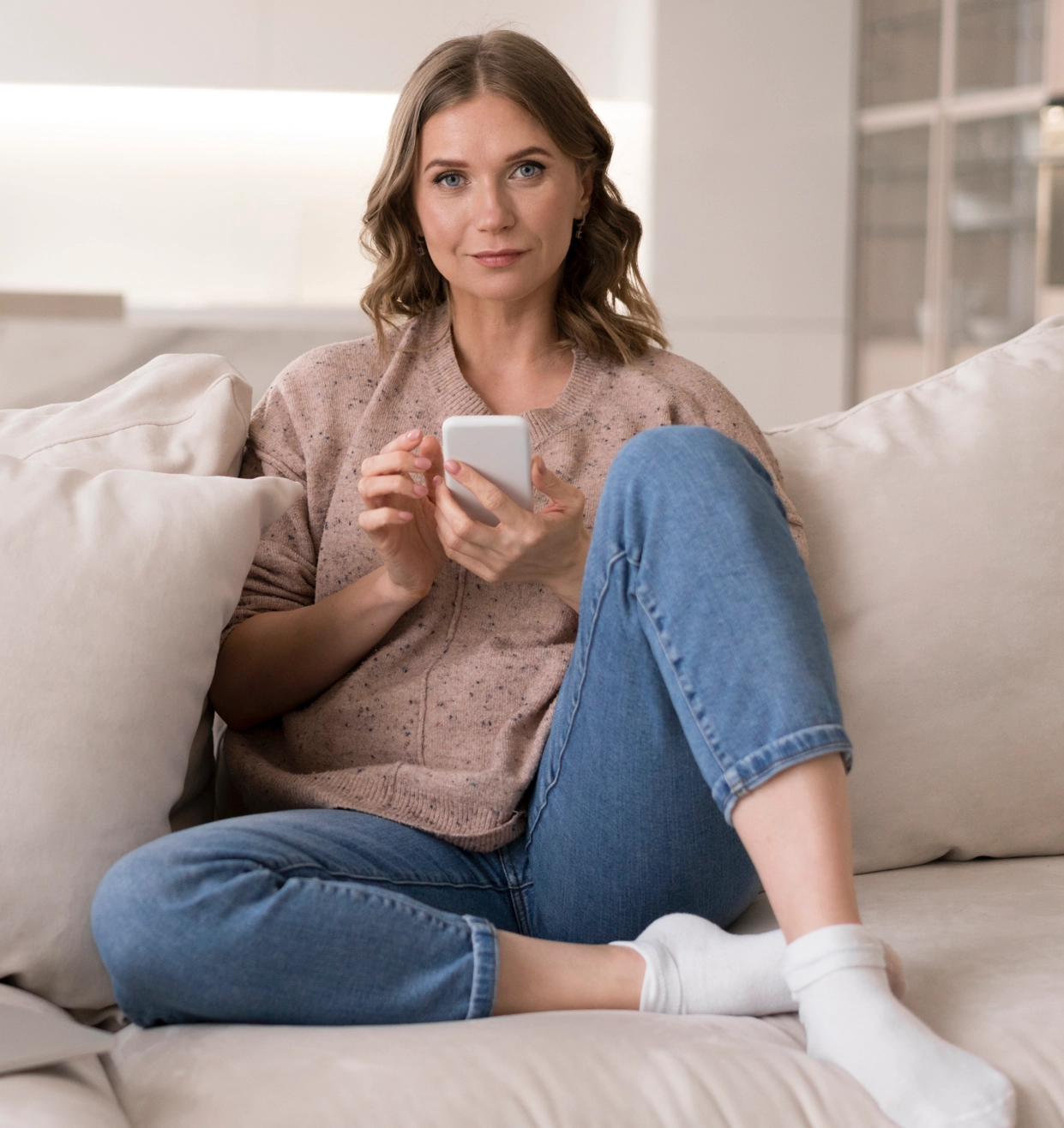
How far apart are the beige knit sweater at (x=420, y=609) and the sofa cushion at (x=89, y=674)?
20cm

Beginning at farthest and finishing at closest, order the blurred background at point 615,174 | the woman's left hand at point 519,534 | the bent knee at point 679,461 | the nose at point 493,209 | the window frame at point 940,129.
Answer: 1. the blurred background at point 615,174
2. the window frame at point 940,129
3. the nose at point 493,209
4. the woman's left hand at point 519,534
5. the bent knee at point 679,461

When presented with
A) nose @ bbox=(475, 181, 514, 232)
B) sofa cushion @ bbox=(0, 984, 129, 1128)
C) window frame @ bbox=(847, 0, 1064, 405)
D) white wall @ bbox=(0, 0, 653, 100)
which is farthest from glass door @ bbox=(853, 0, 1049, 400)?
sofa cushion @ bbox=(0, 984, 129, 1128)

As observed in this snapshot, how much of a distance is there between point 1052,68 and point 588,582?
292 cm

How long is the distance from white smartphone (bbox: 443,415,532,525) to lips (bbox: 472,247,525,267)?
35 cm

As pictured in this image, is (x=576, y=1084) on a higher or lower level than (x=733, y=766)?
lower

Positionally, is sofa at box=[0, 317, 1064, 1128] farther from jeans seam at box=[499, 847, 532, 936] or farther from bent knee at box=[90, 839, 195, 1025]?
jeans seam at box=[499, 847, 532, 936]

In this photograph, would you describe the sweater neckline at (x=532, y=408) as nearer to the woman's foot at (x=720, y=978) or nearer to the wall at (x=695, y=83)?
the woman's foot at (x=720, y=978)

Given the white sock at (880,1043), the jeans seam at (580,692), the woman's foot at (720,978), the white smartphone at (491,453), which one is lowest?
the woman's foot at (720,978)

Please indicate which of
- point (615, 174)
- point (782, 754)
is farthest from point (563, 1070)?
point (615, 174)

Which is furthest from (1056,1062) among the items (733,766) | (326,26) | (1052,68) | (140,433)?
(326,26)

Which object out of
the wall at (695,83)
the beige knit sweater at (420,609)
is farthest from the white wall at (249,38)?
the beige knit sweater at (420,609)

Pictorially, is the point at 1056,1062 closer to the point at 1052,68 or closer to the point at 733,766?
the point at 733,766

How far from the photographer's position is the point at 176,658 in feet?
3.42

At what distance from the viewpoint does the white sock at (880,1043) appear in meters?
0.79
